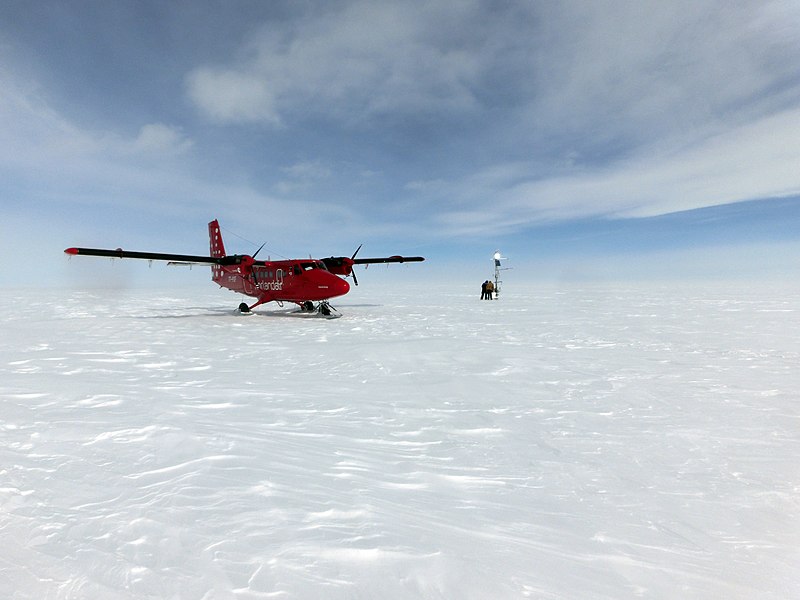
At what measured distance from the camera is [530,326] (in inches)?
619

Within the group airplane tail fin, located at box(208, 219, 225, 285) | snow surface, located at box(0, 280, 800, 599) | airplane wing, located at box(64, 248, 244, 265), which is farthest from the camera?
airplane tail fin, located at box(208, 219, 225, 285)

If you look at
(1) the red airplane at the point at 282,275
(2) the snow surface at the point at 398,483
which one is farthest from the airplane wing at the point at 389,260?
(2) the snow surface at the point at 398,483

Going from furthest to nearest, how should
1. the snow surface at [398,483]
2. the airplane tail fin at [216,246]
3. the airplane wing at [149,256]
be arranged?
the airplane tail fin at [216,246] → the airplane wing at [149,256] → the snow surface at [398,483]

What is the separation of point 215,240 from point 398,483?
27822mm

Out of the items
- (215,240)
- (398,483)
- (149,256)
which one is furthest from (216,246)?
(398,483)

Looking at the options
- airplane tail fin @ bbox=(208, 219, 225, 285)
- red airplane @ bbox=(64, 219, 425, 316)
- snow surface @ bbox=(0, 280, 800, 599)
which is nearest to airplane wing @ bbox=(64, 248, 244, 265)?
red airplane @ bbox=(64, 219, 425, 316)

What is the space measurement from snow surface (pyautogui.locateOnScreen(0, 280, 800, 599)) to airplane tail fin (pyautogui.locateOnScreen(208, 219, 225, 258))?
65.8 ft

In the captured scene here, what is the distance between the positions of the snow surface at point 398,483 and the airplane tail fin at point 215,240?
20.1m

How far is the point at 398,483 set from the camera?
3504 millimetres

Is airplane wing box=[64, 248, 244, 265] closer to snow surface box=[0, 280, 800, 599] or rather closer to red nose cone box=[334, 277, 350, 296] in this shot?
red nose cone box=[334, 277, 350, 296]

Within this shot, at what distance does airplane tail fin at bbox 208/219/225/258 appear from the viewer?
26.6 meters

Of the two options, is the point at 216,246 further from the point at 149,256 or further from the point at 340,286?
the point at 340,286

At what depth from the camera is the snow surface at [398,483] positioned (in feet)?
7.86

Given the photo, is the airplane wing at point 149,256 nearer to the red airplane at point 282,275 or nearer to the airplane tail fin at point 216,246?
the red airplane at point 282,275
